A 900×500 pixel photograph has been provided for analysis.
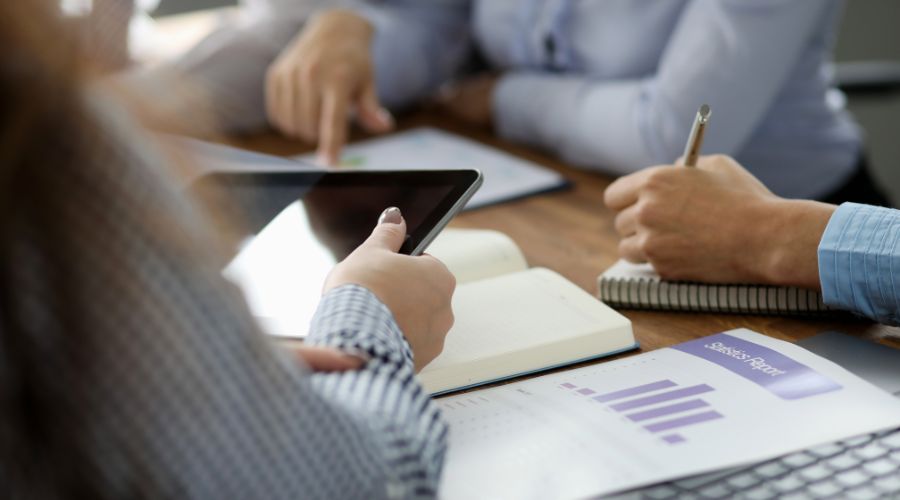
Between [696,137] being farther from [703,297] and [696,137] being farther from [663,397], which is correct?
[663,397]

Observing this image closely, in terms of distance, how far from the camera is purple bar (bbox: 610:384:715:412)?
60cm

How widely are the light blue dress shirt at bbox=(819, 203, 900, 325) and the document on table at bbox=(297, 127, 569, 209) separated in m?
0.44

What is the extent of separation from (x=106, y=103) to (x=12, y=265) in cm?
8

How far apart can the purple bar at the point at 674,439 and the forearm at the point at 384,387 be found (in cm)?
14

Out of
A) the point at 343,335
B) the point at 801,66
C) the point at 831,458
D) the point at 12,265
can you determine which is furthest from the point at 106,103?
the point at 801,66

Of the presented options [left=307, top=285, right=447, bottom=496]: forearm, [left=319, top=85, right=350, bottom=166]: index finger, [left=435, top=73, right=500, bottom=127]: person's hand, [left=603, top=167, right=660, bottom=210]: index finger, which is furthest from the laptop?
[left=435, top=73, right=500, bottom=127]: person's hand

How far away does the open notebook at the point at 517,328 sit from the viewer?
669 mm

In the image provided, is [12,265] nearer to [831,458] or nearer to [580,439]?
[580,439]

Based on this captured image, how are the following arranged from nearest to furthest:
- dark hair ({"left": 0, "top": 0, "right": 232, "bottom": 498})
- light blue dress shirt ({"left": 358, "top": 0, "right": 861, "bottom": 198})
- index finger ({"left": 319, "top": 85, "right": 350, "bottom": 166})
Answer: dark hair ({"left": 0, "top": 0, "right": 232, "bottom": 498}), light blue dress shirt ({"left": 358, "top": 0, "right": 861, "bottom": 198}), index finger ({"left": 319, "top": 85, "right": 350, "bottom": 166})

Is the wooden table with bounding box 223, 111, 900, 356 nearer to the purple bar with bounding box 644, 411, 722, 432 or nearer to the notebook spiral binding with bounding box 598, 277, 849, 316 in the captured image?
the notebook spiral binding with bounding box 598, 277, 849, 316

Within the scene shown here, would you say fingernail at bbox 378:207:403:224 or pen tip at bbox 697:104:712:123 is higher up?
pen tip at bbox 697:104:712:123

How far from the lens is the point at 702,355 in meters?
0.68

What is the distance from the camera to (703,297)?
78 centimetres

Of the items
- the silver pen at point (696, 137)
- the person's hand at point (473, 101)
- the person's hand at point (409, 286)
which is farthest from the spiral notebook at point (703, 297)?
the person's hand at point (473, 101)
